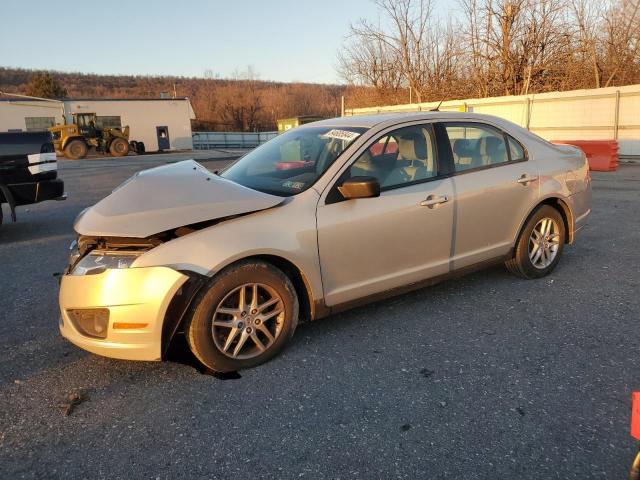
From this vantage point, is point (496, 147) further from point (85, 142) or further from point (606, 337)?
point (85, 142)

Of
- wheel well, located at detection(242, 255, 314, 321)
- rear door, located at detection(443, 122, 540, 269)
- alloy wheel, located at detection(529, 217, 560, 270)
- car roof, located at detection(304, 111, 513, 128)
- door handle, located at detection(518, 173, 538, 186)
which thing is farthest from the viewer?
alloy wheel, located at detection(529, 217, 560, 270)

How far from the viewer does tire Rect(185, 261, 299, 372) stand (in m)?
2.85

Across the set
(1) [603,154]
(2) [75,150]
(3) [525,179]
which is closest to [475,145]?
(3) [525,179]

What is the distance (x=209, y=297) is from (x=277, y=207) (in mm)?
719

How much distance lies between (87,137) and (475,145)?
3062cm

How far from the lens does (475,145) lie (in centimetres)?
A: 409

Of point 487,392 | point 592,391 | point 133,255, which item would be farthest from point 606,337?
point 133,255

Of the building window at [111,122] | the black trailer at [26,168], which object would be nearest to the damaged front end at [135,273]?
the black trailer at [26,168]

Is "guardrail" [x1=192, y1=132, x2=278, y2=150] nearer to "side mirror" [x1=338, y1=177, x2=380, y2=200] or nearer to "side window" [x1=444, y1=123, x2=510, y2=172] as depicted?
"side window" [x1=444, y1=123, x2=510, y2=172]

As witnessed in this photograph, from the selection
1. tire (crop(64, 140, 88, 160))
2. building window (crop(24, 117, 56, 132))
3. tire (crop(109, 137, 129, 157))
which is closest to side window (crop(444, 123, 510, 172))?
tire (crop(64, 140, 88, 160))

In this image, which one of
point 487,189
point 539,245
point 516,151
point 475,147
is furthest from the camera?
point 539,245

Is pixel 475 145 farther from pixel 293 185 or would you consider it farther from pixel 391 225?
pixel 293 185

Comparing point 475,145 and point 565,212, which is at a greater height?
point 475,145

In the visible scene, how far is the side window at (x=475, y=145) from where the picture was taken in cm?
393
